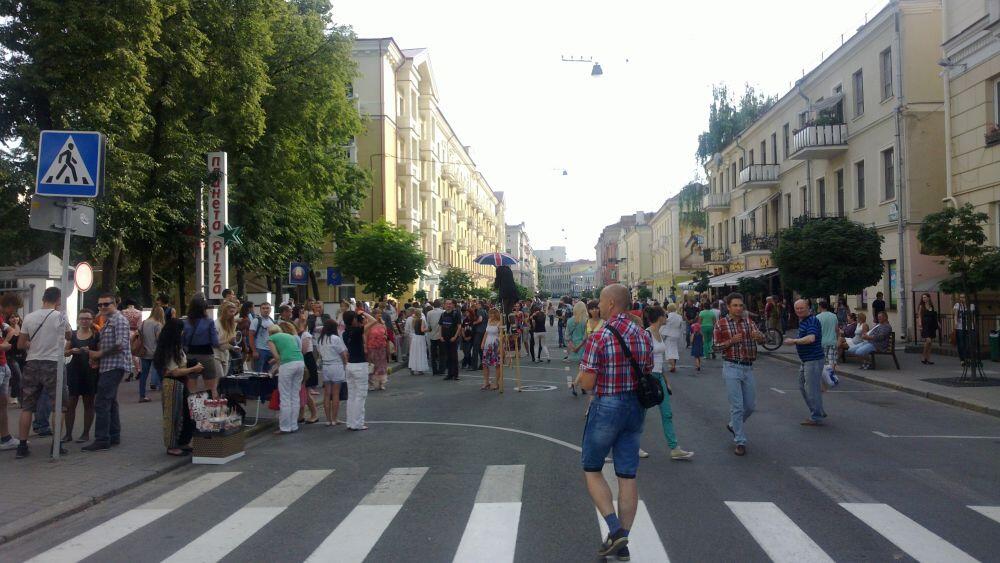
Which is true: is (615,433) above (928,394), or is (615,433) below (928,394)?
above

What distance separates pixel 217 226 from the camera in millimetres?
17016

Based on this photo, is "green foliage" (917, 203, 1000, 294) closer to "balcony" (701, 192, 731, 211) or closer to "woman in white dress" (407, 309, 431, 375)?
"woman in white dress" (407, 309, 431, 375)

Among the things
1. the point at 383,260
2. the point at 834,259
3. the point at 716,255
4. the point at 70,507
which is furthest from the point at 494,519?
the point at 716,255

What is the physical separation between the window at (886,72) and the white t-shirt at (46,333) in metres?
26.4

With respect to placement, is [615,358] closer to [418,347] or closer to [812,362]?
[812,362]

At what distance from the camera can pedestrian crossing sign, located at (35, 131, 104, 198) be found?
8.72 meters

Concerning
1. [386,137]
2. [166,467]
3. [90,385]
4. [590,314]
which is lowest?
[166,467]

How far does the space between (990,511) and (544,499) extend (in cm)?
374

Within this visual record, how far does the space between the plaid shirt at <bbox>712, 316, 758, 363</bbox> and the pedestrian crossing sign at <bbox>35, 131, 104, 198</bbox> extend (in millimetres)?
7501

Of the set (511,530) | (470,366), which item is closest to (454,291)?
(470,366)

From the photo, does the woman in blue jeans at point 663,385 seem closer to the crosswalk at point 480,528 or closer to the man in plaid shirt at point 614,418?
the crosswalk at point 480,528

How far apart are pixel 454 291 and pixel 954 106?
89.3 feet

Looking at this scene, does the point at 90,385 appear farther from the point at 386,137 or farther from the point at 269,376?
the point at 386,137

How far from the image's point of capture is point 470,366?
72.5ft
